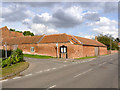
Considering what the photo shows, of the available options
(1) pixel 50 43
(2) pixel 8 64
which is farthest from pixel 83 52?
(2) pixel 8 64

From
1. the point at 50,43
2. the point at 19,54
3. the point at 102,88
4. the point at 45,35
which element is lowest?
the point at 102,88

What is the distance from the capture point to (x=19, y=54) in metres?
16.8

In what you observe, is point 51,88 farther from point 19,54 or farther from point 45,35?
point 45,35

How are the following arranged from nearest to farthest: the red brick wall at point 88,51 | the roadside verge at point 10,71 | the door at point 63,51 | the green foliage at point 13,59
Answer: the roadside verge at point 10,71 < the green foliage at point 13,59 < the door at point 63,51 < the red brick wall at point 88,51

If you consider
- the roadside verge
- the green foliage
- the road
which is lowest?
the road

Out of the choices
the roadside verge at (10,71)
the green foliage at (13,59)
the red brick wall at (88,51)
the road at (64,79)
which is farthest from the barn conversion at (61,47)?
the roadside verge at (10,71)

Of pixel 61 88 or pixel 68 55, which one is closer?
pixel 61 88

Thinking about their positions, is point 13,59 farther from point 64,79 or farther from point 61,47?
point 61,47

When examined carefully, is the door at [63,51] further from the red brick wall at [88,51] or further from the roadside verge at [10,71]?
the roadside verge at [10,71]

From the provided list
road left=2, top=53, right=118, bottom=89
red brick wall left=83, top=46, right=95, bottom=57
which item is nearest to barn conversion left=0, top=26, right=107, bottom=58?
red brick wall left=83, top=46, right=95, bottom=57

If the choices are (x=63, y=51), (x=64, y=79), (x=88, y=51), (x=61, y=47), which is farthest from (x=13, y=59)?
(x=88, y=51)

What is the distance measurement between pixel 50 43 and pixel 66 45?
458cm

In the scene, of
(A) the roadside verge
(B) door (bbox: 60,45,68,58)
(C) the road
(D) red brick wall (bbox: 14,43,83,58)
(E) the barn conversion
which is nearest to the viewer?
(C) the road

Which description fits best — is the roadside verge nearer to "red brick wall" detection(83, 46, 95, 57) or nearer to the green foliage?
the green foliage
